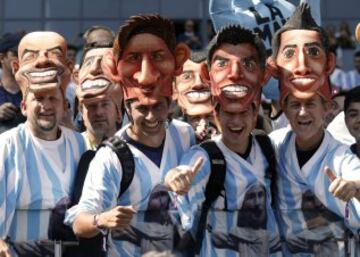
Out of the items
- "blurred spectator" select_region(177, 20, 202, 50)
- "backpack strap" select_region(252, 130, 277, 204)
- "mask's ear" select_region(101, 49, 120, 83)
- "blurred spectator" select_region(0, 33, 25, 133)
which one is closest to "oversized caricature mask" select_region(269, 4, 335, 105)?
"backpack strap" select_region(252, 130, 277, 204)

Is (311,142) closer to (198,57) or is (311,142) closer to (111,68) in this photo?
(111,68)

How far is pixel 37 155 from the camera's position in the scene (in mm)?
5008

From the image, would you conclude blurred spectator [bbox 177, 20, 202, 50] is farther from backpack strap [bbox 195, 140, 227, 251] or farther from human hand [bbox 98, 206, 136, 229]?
human hand [bbox 98, 206, 136, 229]

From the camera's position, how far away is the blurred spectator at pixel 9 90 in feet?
20.3

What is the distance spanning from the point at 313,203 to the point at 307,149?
267mm

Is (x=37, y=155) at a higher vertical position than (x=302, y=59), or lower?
lower

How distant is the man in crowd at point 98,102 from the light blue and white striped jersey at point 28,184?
1.63 feet

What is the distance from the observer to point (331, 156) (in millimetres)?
4984

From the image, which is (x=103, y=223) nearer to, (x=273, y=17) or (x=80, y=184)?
(x=80, y=184)

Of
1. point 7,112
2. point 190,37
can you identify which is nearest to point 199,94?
point 7,112

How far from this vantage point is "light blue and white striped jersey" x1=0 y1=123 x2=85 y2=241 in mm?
4902

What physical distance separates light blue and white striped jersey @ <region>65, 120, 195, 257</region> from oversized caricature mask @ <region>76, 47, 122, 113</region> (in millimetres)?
595

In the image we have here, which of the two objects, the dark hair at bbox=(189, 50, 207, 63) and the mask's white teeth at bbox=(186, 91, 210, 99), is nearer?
the mask's white teeth at bbox=(186, 91, 210, 99)

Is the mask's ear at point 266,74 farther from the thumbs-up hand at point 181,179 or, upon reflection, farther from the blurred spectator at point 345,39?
the blurred spectator at point 345,39
